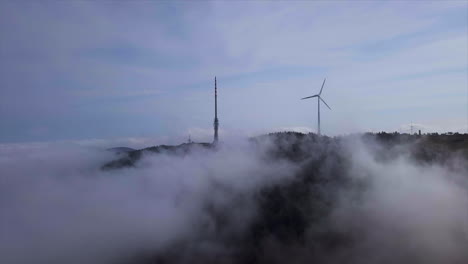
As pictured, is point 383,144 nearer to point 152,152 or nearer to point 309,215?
point 309,215

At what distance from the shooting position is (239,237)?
71.6 meters

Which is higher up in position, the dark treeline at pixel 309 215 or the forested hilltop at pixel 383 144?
the forested hilltop at pixel 383 144

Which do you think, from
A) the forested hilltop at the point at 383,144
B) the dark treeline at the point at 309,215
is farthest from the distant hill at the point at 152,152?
the dark treeline at the point at 309,215

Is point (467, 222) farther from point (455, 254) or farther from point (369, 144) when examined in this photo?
point (369, 144)

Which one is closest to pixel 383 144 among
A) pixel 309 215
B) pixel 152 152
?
pixel 309 215

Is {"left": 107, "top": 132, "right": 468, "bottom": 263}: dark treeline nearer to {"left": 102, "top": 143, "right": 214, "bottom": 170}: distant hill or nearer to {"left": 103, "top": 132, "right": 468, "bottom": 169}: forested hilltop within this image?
{"left": 103, "top": 132, "right": 468, "bottom": 169}: forested hilltop

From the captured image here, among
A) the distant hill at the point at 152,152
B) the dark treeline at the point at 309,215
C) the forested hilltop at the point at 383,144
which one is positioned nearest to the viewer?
the dark treeline at the point at 309,215

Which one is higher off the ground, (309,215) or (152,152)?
(152,152)

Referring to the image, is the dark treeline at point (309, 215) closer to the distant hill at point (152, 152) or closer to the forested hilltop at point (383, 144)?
the forested hilltop at point (383, 144)

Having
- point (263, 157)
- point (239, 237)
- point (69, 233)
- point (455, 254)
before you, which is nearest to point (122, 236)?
point (69, 233)

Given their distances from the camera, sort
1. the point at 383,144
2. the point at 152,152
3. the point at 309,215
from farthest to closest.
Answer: the point at 152,152, the point at 383,144, the point at 309,215

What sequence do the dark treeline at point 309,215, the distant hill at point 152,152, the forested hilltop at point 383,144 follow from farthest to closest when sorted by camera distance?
the distant hill at point 152,152, the forested hilltop at point 383,144, the dark treeline at point 309,215

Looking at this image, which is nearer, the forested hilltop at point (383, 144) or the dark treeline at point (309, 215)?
the dark treeline at point (309, 215)

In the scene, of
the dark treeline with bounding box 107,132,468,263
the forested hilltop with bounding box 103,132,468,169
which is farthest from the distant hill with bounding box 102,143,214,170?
the dark treeline with bounding box 107,132,468,263
